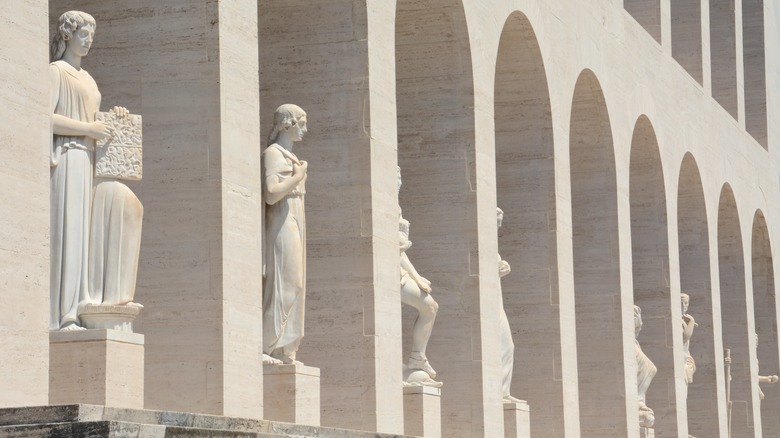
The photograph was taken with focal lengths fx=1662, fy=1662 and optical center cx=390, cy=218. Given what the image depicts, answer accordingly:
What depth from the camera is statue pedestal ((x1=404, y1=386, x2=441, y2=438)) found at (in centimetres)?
1644

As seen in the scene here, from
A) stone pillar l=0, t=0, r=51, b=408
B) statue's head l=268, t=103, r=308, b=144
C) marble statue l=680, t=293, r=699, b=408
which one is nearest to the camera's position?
stone pillar l=0, t=0, r=51, b=408

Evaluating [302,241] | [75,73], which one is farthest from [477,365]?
[75,73]

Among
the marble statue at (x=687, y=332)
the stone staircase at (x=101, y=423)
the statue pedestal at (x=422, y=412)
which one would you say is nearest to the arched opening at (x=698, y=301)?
the marble statue at (x=687, y=332)

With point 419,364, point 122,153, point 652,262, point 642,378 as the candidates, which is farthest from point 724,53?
point 122,153

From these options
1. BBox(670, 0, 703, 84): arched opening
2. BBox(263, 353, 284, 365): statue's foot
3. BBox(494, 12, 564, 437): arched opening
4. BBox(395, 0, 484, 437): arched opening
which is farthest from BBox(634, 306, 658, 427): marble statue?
BBox(263, 353, 284, 365): statue's foot

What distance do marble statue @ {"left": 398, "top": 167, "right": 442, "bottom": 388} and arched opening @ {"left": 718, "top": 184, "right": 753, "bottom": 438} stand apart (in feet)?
52.5

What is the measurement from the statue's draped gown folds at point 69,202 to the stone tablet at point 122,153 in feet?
0.42

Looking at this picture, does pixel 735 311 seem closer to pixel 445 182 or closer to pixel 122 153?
pixel 445 182

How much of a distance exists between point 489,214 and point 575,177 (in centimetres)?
597

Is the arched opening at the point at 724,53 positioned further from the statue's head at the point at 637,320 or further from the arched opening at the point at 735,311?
the statue's head at the point at 637,320

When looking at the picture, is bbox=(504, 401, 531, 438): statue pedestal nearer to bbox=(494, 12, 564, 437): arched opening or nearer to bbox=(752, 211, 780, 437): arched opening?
bbox=(494, 12, 564, 437): arched opening

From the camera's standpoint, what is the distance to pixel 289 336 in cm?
1384

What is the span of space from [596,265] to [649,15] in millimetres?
6351

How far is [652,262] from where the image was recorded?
2709 cm
